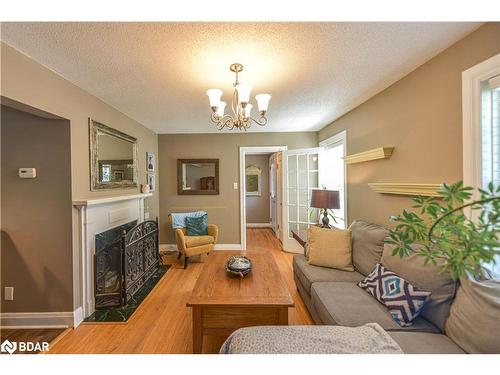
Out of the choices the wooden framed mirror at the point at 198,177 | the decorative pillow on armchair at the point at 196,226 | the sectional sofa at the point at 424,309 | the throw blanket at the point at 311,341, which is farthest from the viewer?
the wooden framed mirror at the point at 198,177

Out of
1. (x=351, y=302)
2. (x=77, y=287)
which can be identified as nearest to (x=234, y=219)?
(x=77, y=287)

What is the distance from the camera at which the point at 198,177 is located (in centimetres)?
434

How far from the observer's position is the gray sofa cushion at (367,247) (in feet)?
6.51

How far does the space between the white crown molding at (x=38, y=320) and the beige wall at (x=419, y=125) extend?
130 inches

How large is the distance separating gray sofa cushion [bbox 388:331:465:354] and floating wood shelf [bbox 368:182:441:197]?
845mm

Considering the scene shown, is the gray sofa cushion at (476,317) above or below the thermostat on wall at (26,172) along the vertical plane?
below

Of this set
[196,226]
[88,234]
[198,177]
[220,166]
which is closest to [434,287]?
[88,234]

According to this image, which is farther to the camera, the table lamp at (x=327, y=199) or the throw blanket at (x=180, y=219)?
the throw blanket at (x=180, y=219)

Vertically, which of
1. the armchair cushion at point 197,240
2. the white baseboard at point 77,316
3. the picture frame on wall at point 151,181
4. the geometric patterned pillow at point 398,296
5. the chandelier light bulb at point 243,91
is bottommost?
the white baseboard at point 77,316

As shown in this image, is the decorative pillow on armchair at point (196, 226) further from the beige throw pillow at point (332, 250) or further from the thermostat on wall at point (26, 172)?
the thermostat on wall at point (26, 172)

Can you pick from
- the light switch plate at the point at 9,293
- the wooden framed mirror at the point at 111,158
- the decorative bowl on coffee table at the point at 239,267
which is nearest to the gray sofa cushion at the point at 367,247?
the decorative bowl on coffee table at the point at 239,267

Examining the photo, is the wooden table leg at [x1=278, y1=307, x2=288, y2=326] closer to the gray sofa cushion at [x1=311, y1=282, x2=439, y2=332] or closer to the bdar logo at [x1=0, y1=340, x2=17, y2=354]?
the gray sofa cushion at [x1=311, y1=282, x2=439, y2=332]

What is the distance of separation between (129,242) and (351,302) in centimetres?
237

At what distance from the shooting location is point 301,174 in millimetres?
4012
